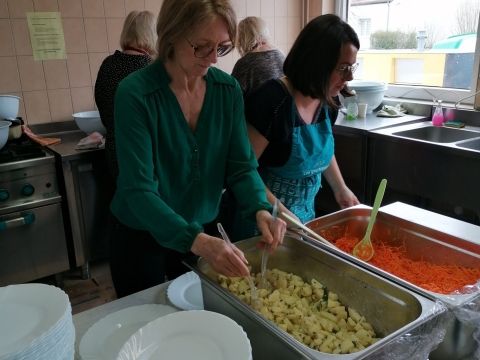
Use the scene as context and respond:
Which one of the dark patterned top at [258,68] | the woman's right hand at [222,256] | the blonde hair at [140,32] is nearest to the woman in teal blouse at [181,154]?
the woman's right hand at [222,256]

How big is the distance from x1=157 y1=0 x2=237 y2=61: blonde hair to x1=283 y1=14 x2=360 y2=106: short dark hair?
1.06 feet

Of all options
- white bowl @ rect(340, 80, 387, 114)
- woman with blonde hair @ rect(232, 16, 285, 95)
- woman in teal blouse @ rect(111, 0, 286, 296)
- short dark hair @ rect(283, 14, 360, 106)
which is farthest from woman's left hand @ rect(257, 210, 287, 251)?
white bowl @ rect(340, 80, 387, 114)

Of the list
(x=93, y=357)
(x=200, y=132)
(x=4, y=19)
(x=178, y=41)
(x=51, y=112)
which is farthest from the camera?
(x=51, y=112)

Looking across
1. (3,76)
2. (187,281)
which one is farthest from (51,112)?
(187,281)

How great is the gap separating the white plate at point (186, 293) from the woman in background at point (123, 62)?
120 centimetres

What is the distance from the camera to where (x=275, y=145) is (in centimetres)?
136

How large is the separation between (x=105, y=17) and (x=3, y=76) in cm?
66

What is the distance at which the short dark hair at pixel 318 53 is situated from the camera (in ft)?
4.15

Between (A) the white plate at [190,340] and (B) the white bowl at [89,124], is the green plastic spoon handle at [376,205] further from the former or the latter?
(B) the white bowl at [89,124]

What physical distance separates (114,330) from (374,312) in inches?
20.7

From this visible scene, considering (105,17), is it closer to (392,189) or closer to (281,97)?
(281,97)

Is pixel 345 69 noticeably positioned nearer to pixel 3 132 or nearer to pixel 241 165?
pixel 241 165

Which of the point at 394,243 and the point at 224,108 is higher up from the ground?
the point at 224,108

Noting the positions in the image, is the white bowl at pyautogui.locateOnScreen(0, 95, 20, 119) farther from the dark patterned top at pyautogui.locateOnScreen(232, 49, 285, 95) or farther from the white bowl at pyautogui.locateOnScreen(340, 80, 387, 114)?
the white bowl at pyautogui.locateOnScreen(340, 80, 387, 114)
